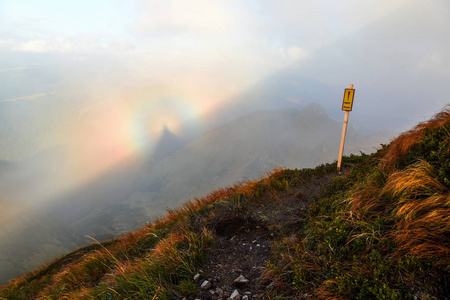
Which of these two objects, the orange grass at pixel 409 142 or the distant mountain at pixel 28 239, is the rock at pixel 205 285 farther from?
the distant mountain at pixel 28 239

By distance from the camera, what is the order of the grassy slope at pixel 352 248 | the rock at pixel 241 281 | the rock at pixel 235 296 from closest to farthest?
the grassy slope at pixel 352 248, the rock at pixel 235 296, the rock at pixel 241 281

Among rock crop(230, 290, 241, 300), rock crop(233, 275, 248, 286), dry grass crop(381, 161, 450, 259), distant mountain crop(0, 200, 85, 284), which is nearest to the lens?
dry grass crop(381, 161, 450, 259)

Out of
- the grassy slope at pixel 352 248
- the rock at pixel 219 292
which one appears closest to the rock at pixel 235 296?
the rock at pixel 219 292

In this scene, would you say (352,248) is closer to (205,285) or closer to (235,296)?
(235,296)

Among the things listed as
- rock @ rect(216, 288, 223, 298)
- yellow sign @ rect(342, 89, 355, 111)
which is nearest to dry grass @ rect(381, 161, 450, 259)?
rock @ rect(216, 288, 223, 298)

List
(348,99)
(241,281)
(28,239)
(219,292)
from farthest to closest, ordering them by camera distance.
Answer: (28,239), (348,99), (241,281), (219,292)

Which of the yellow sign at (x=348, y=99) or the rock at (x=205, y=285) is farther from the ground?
the yellow sign at (x=348, y=99)

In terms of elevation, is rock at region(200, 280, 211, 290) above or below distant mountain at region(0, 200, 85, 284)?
above

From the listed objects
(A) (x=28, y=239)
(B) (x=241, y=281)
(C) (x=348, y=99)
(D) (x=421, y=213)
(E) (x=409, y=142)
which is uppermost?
(C) (x=348, y=99)

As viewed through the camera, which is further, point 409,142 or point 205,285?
point 409,142

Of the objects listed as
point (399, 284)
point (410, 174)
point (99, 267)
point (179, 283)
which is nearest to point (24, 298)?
point (99, 267)

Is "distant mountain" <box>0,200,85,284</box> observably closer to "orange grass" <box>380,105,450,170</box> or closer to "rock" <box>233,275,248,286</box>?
"rock" <box>233,275,248,286</box>

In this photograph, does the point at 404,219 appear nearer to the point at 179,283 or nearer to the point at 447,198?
the point at 447,198

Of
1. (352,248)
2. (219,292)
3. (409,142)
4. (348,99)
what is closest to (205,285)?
(219,292)
